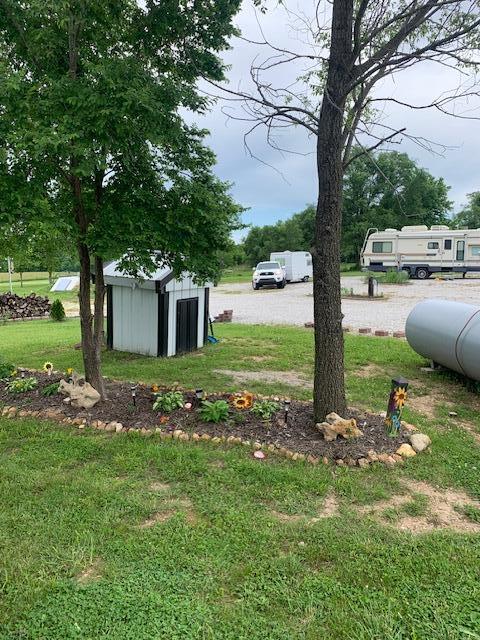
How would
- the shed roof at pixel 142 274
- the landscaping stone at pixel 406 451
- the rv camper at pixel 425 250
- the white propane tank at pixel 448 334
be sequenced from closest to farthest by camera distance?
the landscaping stone at pixel 406 451, the white propane tank at pixel 448 334, the shed roof at pixel 142 274, the rv camper at pixel 425 250

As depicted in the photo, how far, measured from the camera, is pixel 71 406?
15.4 feet

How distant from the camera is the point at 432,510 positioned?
9.56 ft

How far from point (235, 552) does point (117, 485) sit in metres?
1.11

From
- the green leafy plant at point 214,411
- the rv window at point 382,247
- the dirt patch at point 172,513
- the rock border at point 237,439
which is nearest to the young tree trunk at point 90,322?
the rock border at point 237,439

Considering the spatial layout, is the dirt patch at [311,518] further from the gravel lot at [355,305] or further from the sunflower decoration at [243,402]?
the gravel lot at [355,305]

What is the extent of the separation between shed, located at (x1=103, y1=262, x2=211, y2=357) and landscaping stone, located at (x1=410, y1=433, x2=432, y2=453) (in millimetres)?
4996

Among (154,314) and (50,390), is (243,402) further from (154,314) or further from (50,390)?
(154,314)

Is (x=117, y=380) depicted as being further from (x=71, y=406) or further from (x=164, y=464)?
(x=164, y=464)

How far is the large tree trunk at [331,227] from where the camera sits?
3.83 metres

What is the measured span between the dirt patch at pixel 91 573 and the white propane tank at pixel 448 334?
15.8 feet

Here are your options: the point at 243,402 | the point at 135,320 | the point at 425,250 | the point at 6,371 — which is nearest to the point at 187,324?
the point at 135,320

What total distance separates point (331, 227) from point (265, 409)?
70.8 inches

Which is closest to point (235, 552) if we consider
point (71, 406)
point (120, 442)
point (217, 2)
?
point (120, 442)

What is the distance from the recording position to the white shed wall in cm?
822
